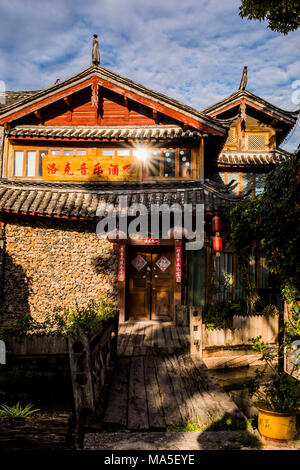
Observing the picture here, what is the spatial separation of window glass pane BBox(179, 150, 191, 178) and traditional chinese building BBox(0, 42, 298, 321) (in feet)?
0.12

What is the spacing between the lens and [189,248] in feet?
42.2

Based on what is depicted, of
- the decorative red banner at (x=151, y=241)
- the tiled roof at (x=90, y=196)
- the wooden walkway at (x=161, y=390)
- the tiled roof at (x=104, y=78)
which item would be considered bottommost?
the wooden walkway at (x=161, y=390)

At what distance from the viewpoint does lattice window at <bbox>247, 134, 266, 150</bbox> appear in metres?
16.7

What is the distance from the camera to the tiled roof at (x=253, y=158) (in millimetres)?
15508

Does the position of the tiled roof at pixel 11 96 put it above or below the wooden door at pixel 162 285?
above

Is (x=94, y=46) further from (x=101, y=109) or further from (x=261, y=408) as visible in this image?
(x=261, y=408)

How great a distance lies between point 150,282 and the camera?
1276 cm

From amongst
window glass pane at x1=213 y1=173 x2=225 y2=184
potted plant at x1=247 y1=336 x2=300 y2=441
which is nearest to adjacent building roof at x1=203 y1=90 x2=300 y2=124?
window glass pane at x1=213 y1=173 x2=225 y2=184

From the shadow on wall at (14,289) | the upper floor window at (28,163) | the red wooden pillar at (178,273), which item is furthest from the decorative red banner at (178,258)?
the upper floor window at (28,163)

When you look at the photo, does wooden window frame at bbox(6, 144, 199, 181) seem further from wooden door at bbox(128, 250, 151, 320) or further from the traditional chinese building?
wooden door at bbox(128, 250, 151, 320)

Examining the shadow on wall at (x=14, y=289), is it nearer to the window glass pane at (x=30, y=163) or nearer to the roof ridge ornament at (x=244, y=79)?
the window glass pane at (x=30, y=163)

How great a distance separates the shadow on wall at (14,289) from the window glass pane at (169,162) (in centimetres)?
644
